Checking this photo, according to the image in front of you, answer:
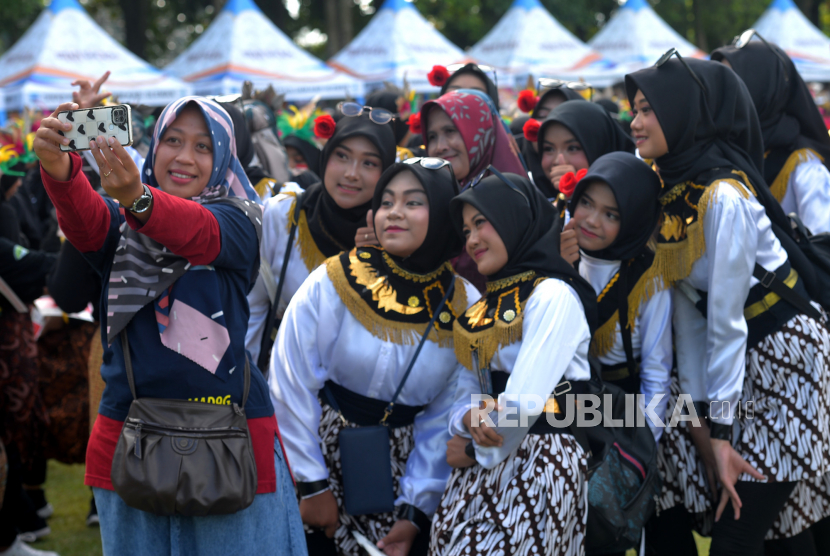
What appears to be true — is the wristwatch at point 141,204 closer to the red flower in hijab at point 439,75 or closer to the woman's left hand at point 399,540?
the woman's left hand at point 399,540

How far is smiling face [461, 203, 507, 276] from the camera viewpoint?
2678mm

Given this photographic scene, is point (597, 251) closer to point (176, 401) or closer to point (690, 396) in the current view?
point (690, 396)

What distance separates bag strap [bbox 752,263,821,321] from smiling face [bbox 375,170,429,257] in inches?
50.4

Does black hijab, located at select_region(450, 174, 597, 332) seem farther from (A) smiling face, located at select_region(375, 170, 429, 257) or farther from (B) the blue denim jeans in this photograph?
(B) the blue denim jeans

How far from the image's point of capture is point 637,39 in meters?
14.8

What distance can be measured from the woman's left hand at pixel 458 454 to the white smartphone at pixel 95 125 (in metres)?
1.46

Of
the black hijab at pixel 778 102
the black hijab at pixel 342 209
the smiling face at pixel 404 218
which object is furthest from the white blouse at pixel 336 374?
the black hijab at pixel 778 102

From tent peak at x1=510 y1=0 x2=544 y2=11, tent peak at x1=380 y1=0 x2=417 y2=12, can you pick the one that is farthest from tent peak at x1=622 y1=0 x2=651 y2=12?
tent peak at x1=380 y1=0 x2=417 y2=12

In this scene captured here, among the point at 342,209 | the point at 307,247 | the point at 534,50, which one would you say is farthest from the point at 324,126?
the point at 534,50

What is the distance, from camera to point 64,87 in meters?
10.6

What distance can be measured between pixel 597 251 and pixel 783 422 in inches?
36.7

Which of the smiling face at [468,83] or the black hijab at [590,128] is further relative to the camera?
the smiling face at [468,83]

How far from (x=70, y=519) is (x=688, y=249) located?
4.29 m

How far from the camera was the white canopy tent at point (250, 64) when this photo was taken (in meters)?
11.6
